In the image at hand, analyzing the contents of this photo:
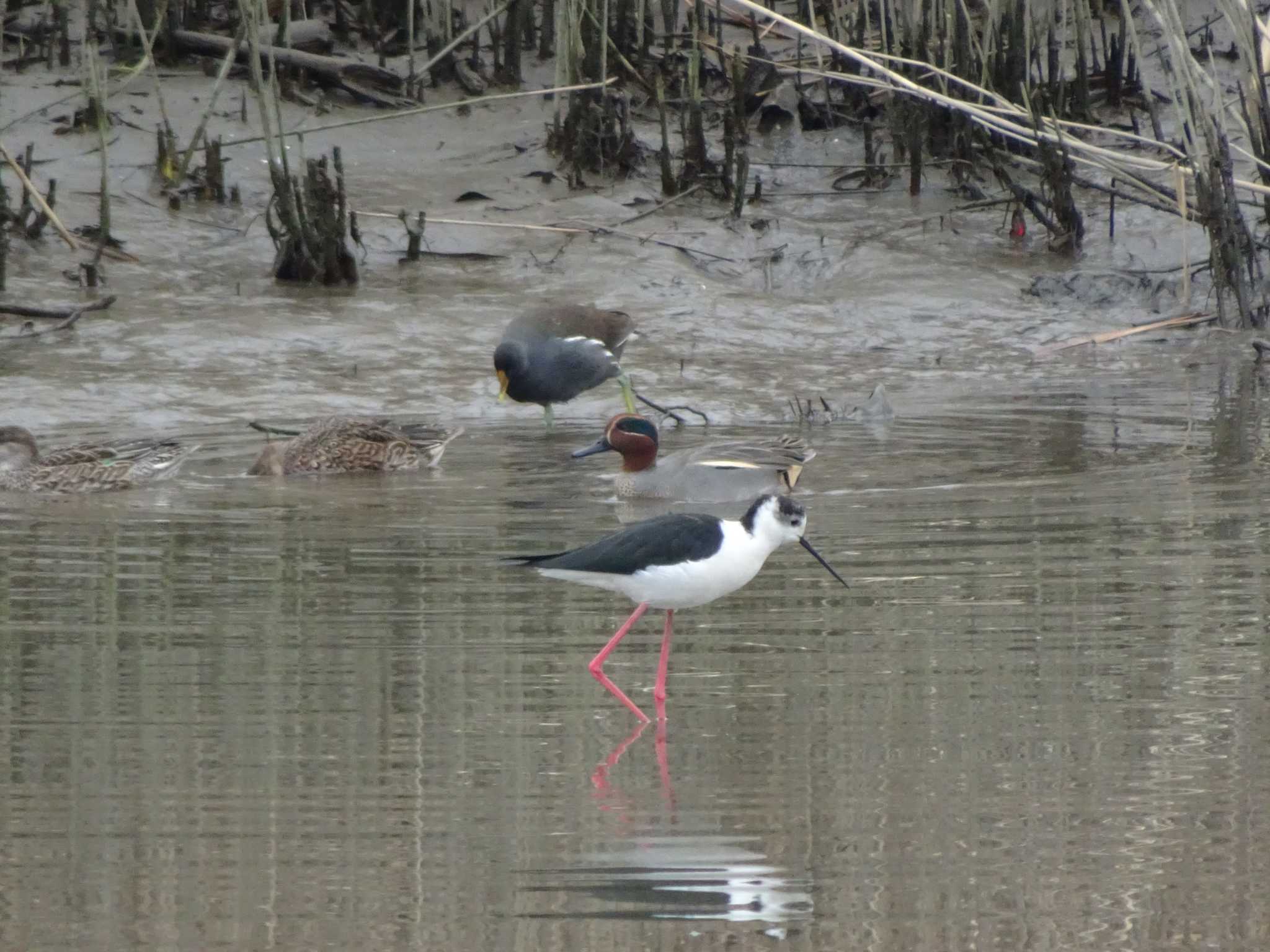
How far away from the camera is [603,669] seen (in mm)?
5297

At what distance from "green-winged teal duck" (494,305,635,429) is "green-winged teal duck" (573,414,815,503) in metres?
1.50

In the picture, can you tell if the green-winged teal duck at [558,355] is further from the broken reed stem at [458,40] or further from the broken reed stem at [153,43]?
the broken reed stem at [458,40]

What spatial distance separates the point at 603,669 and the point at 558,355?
5388 millimetres

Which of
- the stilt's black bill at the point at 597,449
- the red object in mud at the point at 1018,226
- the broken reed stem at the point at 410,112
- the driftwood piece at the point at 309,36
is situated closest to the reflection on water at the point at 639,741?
the stilt's black bill at the point at 597,449

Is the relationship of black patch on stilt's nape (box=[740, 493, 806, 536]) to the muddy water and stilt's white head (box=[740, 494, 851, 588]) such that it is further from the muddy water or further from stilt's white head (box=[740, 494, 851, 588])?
the muddy water

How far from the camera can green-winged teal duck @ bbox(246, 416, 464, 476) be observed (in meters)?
9.28

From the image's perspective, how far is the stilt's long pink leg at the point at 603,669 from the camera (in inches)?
190

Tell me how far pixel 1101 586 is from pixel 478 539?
225 centimetres

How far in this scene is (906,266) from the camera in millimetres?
13359

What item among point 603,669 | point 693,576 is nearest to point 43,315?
point 603,669

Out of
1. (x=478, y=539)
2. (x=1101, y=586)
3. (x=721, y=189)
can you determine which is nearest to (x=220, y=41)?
(x=721, y=189)

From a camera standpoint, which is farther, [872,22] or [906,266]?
[872,22]

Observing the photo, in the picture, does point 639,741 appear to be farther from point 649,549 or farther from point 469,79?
point 469,79

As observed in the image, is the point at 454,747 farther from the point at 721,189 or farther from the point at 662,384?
the point at 721,189
